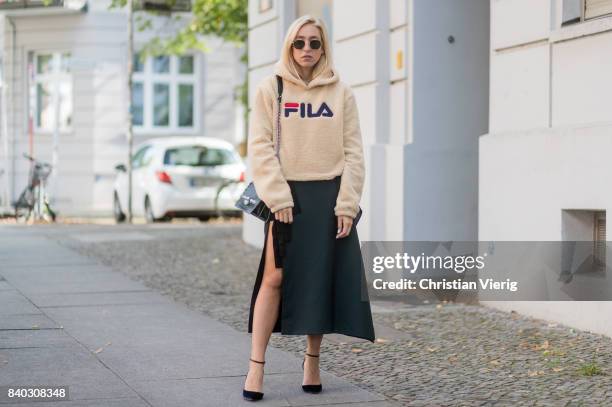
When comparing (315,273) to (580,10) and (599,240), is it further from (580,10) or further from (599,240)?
(580,10)

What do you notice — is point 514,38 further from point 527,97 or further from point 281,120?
point 281,120

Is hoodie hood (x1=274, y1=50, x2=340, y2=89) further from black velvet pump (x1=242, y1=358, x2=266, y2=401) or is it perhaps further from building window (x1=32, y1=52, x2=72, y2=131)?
building window (x1=32, y1=52, x2=72, y2=131)

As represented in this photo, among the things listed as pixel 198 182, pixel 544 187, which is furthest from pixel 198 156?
pixel 544 187

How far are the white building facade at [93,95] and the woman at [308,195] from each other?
21128 millimetres

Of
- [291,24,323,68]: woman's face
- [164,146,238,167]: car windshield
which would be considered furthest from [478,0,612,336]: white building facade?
[164,146,238,167]: car windshield

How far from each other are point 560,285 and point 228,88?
804 inches

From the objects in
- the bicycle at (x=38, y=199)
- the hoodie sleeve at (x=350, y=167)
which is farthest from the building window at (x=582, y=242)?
the bicycle at (x=38, y=199)

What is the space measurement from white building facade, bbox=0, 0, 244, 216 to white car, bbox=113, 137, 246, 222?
677 centimetres

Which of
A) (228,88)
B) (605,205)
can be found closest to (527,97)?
(605,205)

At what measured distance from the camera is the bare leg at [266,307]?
5.70 metres

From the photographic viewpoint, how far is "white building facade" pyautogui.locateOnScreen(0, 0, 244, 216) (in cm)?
2723

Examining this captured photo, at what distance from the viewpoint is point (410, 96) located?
10.5 meters

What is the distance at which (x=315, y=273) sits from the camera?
18.7 feet

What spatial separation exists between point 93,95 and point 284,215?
22.3 m
